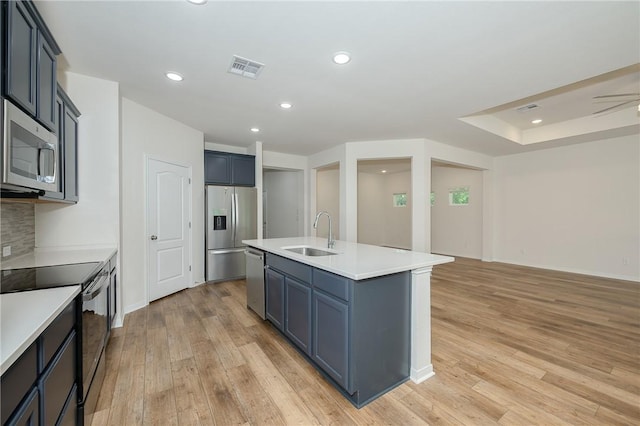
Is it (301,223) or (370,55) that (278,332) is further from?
(301,223)

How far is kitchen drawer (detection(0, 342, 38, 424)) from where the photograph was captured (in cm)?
80

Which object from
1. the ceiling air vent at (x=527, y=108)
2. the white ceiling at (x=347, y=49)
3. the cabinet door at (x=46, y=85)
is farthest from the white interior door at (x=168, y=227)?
the ceiling air vent at (x=527, y=108)

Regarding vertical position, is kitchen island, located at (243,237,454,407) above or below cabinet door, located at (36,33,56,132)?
below

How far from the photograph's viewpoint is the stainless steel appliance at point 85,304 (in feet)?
4.89

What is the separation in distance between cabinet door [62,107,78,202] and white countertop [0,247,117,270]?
19.5 inches

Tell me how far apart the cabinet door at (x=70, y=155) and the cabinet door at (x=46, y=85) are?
1.33 feet

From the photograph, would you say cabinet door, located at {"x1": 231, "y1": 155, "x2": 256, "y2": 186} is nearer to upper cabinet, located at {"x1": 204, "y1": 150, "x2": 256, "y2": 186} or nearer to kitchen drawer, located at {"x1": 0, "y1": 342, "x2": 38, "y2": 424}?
upper cabinet, located at {"x1": 204, "y1": 150, "x2": 256, "y2": 186}

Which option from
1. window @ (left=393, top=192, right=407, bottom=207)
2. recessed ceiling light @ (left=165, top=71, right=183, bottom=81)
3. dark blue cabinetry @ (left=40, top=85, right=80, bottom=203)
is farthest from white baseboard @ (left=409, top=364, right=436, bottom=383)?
window @ (left=393, top=192, right=407, bottom=207)

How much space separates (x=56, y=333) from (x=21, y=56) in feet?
5.07

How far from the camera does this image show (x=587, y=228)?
5445 millimetres

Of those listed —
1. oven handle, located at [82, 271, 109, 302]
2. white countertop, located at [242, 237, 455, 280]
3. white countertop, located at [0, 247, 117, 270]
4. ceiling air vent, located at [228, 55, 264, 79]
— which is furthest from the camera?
ceiling air vent, located at [228, 55, 264, 79]

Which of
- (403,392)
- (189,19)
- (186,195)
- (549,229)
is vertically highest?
(189,19)

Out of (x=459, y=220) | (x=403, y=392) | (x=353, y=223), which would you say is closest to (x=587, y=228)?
(x=459, y=220)

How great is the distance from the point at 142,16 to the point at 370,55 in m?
1.77
